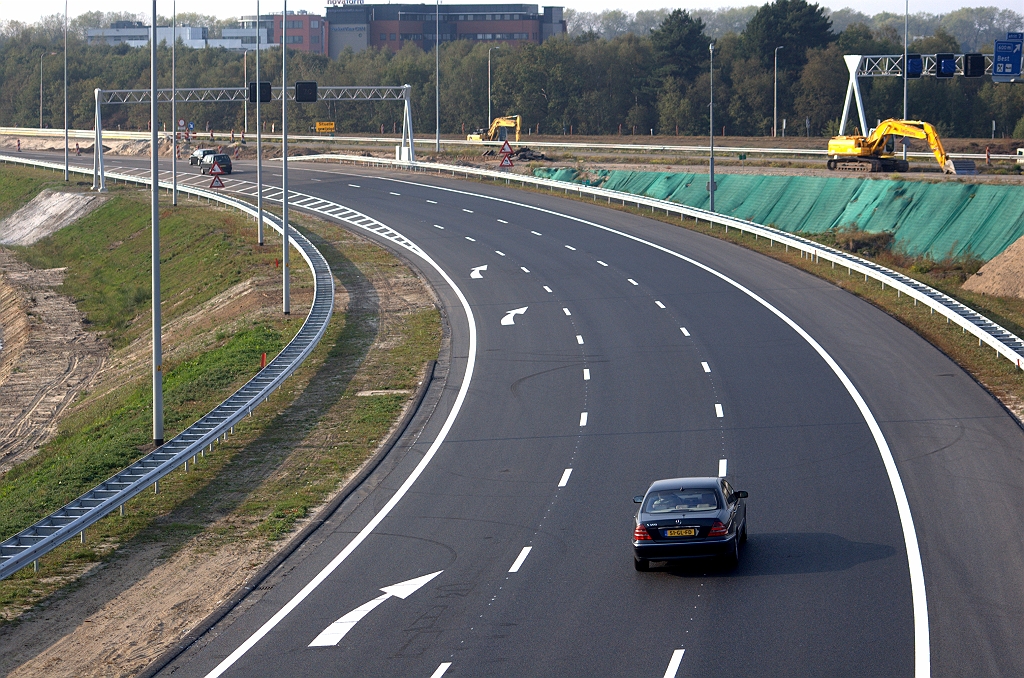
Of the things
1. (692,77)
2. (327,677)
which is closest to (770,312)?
(327,677)

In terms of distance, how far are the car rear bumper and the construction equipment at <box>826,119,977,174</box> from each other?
48.7 m

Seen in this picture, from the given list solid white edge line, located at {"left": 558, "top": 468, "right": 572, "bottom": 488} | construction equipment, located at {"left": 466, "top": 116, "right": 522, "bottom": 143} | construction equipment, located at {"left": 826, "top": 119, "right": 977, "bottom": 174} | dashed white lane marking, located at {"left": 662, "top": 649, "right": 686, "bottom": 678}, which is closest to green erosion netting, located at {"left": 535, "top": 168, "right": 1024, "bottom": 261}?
construction equipment, located at {"left": 826, "top": 119, "right": 977, "bottom": 174}

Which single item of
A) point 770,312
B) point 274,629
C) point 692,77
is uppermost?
point 692,77

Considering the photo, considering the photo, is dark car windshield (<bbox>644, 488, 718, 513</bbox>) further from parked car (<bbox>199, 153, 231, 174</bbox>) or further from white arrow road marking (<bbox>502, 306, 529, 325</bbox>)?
parked car (<bbox>199, 153, 231, 174</bbox>)

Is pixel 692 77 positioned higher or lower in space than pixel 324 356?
higher

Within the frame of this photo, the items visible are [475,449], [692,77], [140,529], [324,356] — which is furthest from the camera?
[692,77]

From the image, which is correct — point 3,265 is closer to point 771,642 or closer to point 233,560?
point 233,560

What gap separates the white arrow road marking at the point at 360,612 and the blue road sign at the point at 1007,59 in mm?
57751

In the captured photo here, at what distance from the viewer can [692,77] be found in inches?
5217

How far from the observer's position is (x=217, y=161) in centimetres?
8600

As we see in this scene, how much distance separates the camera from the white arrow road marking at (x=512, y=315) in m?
40.6

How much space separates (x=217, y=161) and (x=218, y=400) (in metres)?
55.4

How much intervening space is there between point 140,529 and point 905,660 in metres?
14.3

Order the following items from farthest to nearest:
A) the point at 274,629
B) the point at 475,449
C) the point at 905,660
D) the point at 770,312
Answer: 1. the point at 770,312
2. the point at 475,449
3. the point at 274,629
4. the point at 905,660
